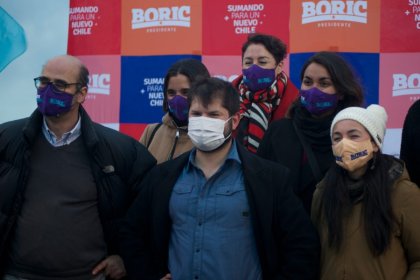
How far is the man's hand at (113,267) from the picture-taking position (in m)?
3.00

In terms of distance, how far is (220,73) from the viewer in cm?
507

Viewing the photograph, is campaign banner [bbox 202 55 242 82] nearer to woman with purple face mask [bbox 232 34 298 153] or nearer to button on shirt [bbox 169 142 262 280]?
woman with purple face mask [bbox 232 34 298 153]

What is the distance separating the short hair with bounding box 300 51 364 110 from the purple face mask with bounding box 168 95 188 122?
2.54ft

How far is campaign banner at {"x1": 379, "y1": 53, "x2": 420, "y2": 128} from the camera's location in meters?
4.81

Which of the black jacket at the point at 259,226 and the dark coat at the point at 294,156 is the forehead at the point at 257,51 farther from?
the black jacket at the point at 259,226

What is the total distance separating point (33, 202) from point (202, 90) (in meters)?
1.02

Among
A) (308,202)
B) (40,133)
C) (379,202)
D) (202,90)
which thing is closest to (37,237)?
(40,133)

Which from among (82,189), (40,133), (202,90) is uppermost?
(202,90)

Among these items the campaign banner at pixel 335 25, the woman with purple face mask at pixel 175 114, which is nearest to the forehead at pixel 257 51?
the woman with purple face mask at pixel 175 114

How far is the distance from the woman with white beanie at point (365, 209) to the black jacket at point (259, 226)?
0.12 m

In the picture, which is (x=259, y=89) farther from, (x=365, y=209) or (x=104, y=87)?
(x=104, y=87)

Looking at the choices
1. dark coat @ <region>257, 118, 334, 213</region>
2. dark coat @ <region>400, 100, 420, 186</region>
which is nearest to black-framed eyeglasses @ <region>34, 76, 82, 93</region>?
dark coat @ <region>257, 118, 334, 213</region>

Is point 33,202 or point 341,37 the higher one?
point 341,37

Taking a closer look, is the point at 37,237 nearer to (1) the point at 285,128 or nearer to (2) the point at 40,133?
(2) the point at 40,133
